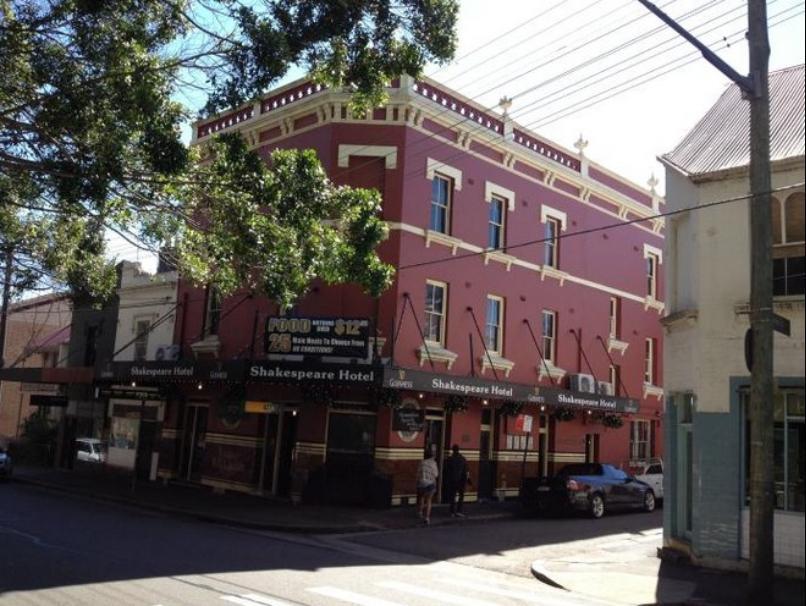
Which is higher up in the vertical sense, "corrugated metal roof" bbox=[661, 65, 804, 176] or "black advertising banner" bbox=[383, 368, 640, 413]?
"corrugated metal roof" bbox=[661, 65, 804, 176]

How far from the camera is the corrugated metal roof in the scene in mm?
5432

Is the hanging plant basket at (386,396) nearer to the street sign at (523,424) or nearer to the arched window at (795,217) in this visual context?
the street sign at (523,424)

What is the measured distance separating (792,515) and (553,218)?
70.7 ft

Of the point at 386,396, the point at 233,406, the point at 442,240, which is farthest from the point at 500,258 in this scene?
the point at 233,406

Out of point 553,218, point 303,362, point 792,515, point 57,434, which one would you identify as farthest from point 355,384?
point 57,434

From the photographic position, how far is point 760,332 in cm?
682

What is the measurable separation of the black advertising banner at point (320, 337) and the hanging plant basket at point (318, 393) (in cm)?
106

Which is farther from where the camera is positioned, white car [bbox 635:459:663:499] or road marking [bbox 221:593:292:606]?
white car [bbox 635:459:663:499]

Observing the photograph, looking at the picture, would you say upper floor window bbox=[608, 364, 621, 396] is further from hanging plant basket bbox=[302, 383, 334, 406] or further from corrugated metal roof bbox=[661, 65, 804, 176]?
corrugated metal roof bbox=[661, 65, 804, 176]

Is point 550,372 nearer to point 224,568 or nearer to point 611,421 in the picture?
point 611,421

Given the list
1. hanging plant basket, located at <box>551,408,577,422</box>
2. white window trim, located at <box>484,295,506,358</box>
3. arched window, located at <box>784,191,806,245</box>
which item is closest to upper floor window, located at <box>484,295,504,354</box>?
white window trim, located at <box>484,295,506,358</box>

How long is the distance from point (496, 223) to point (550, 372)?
5218mm

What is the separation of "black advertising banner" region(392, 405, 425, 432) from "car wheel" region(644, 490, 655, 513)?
23.8 ft

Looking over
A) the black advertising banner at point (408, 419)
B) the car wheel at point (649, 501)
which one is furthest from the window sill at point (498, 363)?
the car wheel at point (649, 501)
